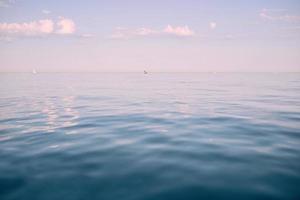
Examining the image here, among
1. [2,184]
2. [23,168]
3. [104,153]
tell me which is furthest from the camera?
[104,153]

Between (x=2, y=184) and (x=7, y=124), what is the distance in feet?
28.0

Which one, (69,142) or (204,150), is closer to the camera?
(204,150)

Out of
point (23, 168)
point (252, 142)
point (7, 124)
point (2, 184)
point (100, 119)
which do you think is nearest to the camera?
point (2, 184)

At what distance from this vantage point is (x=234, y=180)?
603 centimetres

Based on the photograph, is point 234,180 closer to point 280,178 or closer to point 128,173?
point 280,178

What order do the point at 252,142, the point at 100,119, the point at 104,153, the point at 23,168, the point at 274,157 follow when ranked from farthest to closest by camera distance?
the point at 100,119
the point at 252,142
the point at 104,153
the point at 274,157
the point at 23,168

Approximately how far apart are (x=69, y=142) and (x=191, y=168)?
499 centimetres

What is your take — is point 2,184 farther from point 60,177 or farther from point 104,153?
point 104,153

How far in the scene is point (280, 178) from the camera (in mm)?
6098

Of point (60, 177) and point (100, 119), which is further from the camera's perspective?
point (100, 119)

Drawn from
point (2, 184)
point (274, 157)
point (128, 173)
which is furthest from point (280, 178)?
point (2, 184)

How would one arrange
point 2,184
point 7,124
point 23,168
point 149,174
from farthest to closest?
point 7,124, point 23,168, point 149,174, point 2,184

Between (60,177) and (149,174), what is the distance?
224 cm

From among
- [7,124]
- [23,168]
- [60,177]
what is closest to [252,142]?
[60,177]
